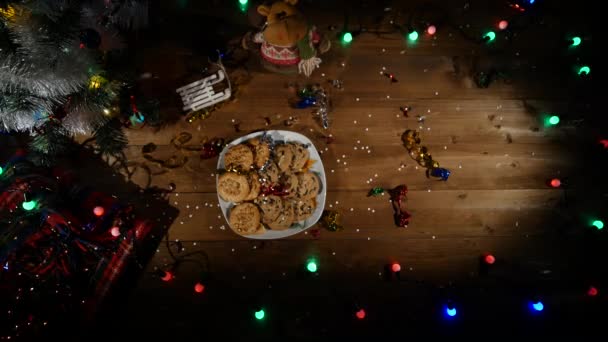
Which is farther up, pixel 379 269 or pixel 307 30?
pixel 307 30

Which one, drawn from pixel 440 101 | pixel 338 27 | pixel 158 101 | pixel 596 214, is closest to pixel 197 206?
pixel 158 101

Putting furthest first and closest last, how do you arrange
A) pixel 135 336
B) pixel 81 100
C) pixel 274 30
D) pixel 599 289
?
pixel 599 289
pixel 135 336
pixel 274 30
pixel 81 100

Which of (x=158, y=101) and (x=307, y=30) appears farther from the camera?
(x=158, y=101)

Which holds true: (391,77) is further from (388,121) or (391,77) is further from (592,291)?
(592,291)

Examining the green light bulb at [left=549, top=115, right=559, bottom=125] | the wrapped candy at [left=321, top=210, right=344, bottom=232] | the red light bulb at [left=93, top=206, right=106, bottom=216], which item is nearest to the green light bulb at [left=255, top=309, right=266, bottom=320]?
the wrapped candy at [left=321, top=210, right=344, bottom=232]

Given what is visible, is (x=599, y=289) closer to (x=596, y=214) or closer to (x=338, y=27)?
(x=596, y=214)

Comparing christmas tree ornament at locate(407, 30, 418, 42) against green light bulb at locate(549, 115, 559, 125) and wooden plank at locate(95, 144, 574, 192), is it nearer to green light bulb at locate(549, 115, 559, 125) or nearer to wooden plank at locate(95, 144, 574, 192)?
wooden plank at locate(95, 144, 574, 192)

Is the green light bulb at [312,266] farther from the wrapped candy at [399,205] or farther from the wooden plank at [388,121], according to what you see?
the wooden plank at [388,121]
